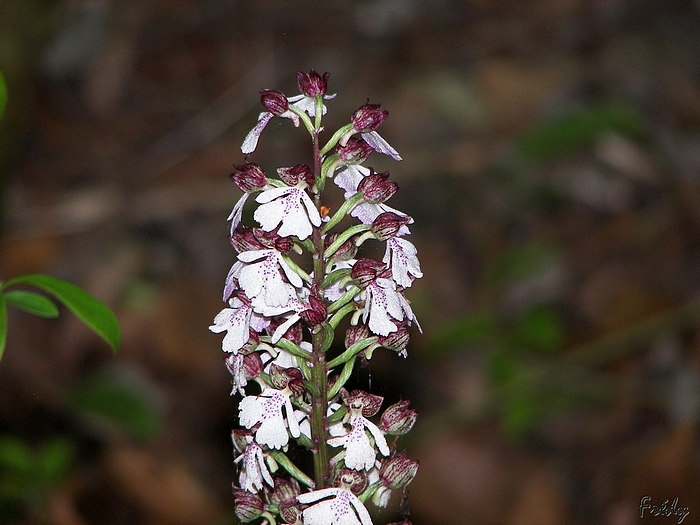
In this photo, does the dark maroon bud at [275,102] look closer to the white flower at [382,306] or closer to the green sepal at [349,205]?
the green sepal at [349,205]

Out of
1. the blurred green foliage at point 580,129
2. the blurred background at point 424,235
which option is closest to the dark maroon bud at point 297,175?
the blurred background at point 424,235

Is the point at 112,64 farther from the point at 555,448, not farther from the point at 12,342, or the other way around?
the point at 555,448

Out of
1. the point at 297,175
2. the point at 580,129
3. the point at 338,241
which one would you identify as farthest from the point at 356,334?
the point at 580,129

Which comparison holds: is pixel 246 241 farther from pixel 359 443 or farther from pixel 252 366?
pixel 359 443

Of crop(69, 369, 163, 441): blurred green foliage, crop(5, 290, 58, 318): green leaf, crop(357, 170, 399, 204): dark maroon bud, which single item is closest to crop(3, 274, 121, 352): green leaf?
crop(5, 290, 58, 318): green leaf

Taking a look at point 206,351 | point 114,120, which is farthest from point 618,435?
point 114,120

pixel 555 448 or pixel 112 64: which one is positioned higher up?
pixel 112 64

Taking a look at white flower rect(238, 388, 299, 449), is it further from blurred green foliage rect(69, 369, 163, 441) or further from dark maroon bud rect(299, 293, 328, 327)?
blurred green foliage rect(69, 369, 163, 441)
